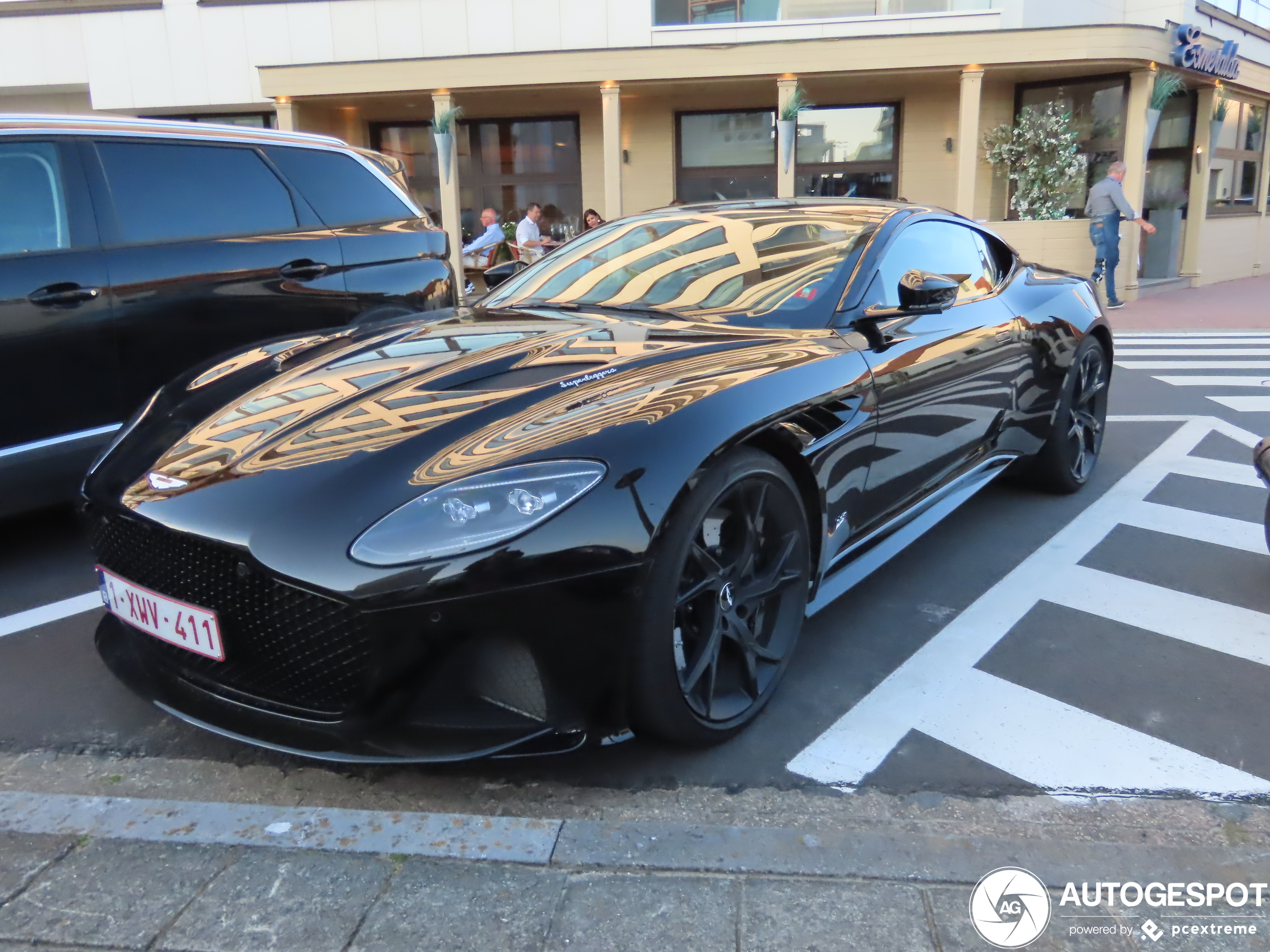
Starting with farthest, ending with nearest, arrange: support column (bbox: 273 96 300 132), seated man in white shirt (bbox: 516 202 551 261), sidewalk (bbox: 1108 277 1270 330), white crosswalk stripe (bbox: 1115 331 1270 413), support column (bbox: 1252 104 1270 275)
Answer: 1. support column (bbox: 1252 104 1270 275)
2. support column (bbox: 273 96 300 132)
3. seated man in white shirt (bbox: 516 202 551 261)
4. sidewalk (bbox: 1108 277 1270 330)
5. white crosswalk stripe (bbox: 1115 331 1270 413)

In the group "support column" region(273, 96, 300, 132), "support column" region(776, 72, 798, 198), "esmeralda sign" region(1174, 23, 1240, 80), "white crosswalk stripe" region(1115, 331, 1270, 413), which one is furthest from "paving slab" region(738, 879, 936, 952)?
"esmeralda sign" region(1174, 23, 1240, 80)

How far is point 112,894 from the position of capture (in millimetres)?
2021

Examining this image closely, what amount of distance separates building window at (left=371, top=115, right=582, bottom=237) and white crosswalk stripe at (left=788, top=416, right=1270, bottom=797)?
14.1 m

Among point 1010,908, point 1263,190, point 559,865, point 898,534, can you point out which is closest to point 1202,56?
point 1263,190

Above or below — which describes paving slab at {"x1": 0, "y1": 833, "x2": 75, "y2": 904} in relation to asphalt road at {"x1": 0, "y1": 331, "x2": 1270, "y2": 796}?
above

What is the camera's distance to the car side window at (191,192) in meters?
4.09

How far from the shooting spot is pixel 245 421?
104 inches

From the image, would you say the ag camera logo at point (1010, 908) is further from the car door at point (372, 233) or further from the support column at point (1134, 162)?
the support column at point (1134, 162)

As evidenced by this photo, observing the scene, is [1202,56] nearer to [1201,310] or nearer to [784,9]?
[1201,310]

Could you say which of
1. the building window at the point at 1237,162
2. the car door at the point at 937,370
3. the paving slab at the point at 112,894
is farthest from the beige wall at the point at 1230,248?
the paving slab at the point at 112,894

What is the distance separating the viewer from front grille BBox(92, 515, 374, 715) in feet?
6.81

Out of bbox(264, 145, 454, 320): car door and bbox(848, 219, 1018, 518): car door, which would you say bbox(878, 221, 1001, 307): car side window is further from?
bbox(264, 145, 454, 320): car door

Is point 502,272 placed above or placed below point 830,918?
above

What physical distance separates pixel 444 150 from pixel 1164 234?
38.9 feet
